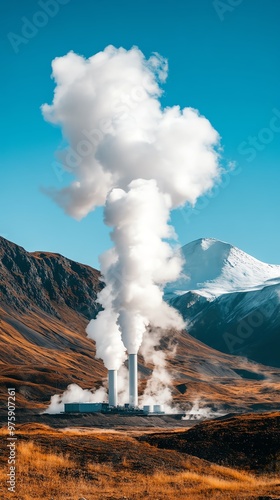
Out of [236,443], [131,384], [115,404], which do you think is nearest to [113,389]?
[115,404]

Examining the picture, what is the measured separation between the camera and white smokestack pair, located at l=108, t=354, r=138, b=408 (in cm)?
13338

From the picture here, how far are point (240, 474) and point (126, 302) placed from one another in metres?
87.5

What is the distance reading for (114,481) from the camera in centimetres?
3712

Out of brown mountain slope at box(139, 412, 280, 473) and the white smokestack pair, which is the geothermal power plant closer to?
the white smokestack pair

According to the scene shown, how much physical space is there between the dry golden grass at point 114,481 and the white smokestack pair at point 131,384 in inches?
3524

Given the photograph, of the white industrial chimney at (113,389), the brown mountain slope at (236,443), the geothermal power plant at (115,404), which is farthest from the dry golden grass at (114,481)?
the white industrial chimney at (113,389)

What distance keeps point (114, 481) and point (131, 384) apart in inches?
3871

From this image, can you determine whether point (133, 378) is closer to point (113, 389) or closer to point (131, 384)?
point (131, 384)

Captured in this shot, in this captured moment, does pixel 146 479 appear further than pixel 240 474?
No

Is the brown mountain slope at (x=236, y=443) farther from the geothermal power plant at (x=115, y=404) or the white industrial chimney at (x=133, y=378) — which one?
the geothermal power plant at (x=115, y=404)

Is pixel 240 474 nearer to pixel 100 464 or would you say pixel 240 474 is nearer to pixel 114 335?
pixel 100 464

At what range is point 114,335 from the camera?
134 meters

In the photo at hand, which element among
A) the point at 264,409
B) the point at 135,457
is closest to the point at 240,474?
the point at 135,457

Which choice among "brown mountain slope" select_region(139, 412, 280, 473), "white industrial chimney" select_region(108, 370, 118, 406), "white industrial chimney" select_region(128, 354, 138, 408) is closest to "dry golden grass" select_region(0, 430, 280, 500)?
"brown mountain slope" select_region(139, 412, 280, 473)
